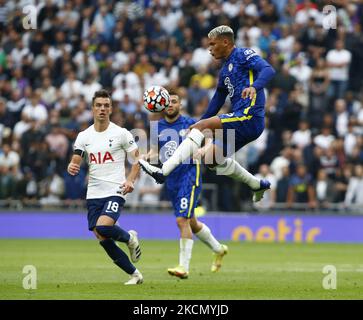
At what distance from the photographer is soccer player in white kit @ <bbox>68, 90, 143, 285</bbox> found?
13664mm

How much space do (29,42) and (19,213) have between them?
22.3ft

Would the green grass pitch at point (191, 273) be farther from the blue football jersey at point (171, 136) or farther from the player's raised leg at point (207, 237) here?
the blue football jersey at point (171, 136)

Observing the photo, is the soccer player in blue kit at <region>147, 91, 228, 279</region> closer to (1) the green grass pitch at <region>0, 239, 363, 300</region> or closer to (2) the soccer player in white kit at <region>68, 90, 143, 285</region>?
(1) the green grass pitch at <region>0, 239, 363, 300</region>

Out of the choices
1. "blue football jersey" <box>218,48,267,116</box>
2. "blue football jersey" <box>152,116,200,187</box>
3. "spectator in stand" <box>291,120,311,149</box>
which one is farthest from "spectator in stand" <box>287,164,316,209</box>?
"blue football jersey" <box>218,48,267,116</box>

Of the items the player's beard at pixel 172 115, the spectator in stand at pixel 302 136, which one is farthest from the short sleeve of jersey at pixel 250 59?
the spectator in stand at pixel 302 136

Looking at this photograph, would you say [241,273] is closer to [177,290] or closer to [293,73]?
[177,290]

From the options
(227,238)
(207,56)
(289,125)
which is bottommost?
(227,238)

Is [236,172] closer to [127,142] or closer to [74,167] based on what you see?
[127,142]

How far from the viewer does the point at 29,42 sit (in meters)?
30.8

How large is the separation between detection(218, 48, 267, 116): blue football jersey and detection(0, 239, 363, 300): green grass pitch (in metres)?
2.53

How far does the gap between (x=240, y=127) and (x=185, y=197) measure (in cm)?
195

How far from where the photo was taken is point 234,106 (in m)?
14.1
